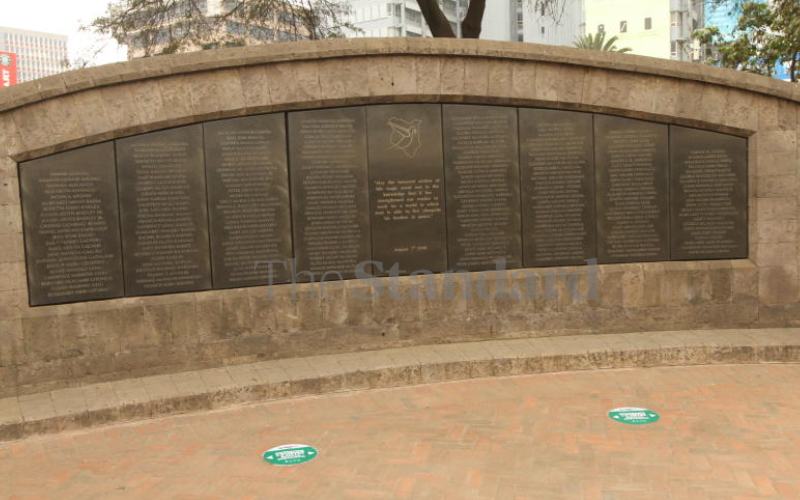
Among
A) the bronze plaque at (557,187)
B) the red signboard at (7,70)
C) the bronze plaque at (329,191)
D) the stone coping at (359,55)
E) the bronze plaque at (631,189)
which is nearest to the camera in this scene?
the stone coping at (359,55)

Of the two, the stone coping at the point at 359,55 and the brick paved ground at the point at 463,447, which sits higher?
the stone coping at the point at 359,55

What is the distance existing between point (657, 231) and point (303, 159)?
4270mm

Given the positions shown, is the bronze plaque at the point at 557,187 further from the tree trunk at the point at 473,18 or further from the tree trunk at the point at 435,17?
the tree trunk at the point at 473,18

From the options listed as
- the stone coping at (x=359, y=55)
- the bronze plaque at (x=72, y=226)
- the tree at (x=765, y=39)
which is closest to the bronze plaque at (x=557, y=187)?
the stone coping at (x=359, y=55)

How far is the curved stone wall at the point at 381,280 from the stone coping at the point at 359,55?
2 centimetres

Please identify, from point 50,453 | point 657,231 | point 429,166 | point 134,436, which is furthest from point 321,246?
point 657,231

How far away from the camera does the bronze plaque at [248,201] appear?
7.60 meters

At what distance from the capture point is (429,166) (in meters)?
8.26

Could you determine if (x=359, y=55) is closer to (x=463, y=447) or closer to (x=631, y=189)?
(x=631, y=189)

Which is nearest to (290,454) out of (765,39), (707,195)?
(707,195)

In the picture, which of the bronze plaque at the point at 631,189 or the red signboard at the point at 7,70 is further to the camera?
the red signboard at the point at 7,70

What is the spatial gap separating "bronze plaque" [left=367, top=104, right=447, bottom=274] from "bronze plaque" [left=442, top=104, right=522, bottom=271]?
14cm

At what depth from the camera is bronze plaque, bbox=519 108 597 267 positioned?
332 inches

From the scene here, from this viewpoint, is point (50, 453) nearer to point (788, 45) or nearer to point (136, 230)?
point (136, 230)
